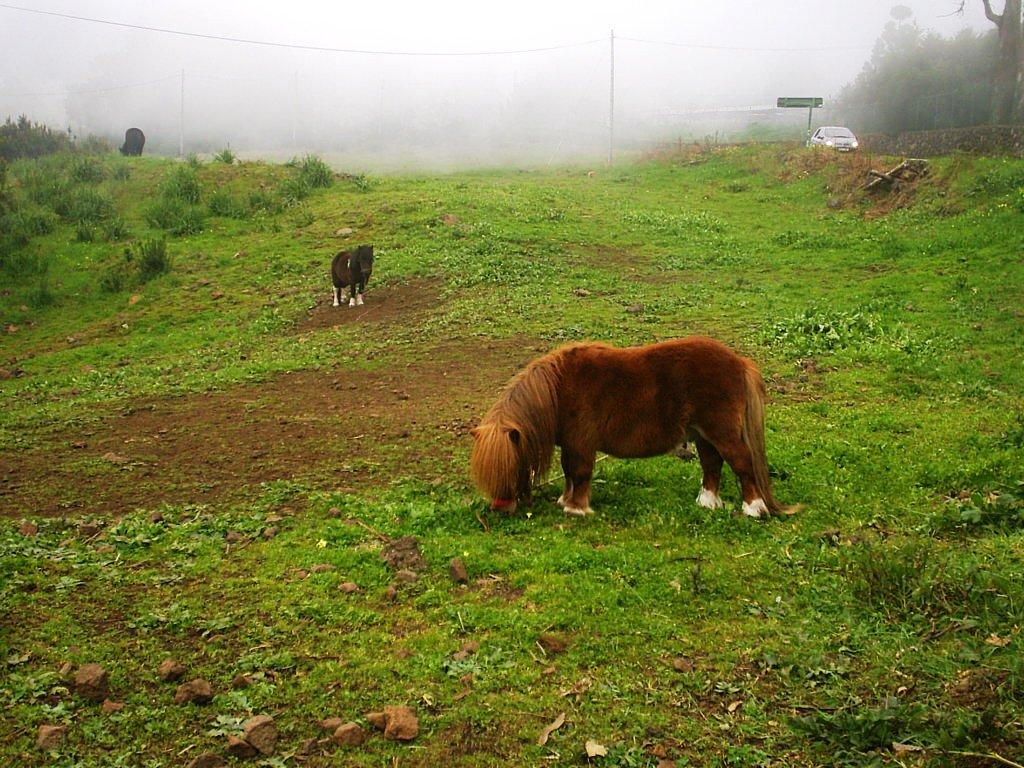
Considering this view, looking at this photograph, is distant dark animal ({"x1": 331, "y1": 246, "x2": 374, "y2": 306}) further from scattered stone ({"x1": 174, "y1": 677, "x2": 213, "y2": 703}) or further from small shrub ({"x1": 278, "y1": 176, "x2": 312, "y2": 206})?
scattered stone ({"x1": 174, "y1": 677, "x2": 213, "y2": 703})

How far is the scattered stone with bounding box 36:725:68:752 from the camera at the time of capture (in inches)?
152

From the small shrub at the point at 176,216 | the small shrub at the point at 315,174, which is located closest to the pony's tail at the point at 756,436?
the small shrub at the point at 176,216

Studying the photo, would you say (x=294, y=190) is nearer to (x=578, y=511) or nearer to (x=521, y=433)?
(x=521, y=433)

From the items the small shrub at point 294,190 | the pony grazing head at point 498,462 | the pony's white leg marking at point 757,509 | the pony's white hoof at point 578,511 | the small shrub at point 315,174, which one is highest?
the small shrub at point 315,174

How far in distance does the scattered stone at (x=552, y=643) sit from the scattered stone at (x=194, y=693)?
1.86m

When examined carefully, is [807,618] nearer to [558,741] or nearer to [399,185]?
[558,741]

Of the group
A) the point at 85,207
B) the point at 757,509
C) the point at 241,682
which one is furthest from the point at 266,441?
the point at 85,207

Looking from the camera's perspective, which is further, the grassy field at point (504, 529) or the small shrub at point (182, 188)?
the small shrub at point (182, 188)

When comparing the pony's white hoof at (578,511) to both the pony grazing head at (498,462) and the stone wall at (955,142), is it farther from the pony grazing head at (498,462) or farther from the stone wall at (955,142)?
the stone wall at (955,142)

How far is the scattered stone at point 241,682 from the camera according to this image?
441cm

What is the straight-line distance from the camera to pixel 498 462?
6.54m

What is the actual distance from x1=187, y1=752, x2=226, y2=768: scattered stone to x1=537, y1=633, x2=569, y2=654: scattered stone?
1850 millimetres

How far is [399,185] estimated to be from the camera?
1006 inches

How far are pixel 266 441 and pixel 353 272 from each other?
7.81m
